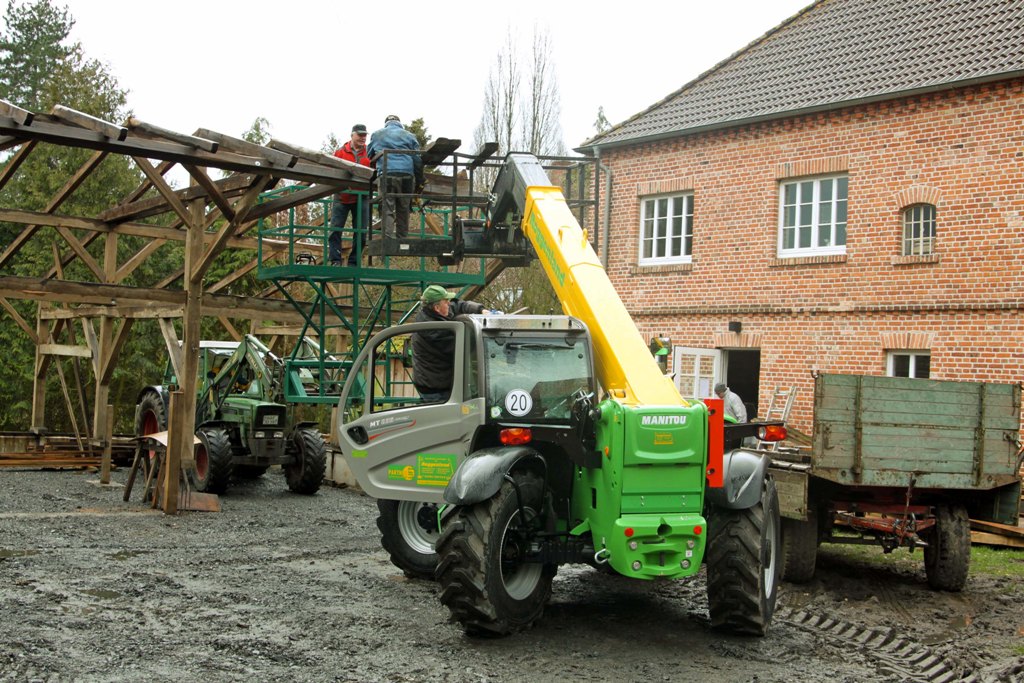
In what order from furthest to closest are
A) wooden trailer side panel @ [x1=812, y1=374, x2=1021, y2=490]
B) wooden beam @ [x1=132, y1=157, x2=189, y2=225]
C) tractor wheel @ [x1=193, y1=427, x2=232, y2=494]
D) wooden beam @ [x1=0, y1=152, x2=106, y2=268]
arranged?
1. tractor wheel @ [x1=193, y1=427, x2=232, y2=494]
2. wooden beam @ [x1=0, y1=152, x2=106, y2=268]
3. wooden beam @ [x1=132, y1=157, x2=189, y2=225]
4. wooden trailer side panel @ [x1=812, y1=374, x2=1021, y2=490]

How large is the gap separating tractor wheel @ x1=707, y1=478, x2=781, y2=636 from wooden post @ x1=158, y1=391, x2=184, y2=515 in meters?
7.31

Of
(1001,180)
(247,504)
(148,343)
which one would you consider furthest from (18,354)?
(1001,180)

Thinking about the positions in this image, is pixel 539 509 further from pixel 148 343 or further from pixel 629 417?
pixel 148 343

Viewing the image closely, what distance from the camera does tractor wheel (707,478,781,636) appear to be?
7.07 meters

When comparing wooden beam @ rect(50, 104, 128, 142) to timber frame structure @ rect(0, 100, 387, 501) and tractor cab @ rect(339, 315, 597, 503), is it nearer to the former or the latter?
timber frame structure @ rect(0, 100, 387, 501)

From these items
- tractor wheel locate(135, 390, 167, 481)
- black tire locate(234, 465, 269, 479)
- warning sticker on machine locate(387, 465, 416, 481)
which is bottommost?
black tire locate(234, 465, 269, 479)

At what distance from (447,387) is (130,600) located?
2.74 meters

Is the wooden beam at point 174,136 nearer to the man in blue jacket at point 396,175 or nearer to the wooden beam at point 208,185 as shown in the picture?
the wooden beam at point 208,185

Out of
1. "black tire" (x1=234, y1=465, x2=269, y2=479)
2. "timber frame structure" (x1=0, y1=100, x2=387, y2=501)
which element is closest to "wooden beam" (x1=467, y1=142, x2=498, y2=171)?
"timber frame structure" (x1=0, y1=100, x2=387, y2=501)

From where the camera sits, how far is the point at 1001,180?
15.1 meters

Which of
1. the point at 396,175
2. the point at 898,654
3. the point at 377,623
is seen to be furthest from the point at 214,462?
the point at 898,654

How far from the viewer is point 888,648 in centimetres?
735

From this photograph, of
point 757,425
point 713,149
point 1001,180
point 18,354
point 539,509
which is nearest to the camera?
point 539,509

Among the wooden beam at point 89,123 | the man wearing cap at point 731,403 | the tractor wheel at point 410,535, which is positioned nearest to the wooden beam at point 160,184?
the wooden beam at point 89,123
